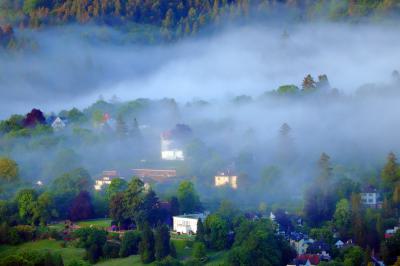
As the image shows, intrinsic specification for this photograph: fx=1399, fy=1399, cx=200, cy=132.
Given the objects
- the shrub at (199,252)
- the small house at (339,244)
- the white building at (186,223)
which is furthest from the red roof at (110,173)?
the small house at (339,244)

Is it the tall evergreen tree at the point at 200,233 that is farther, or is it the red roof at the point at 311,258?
the tall evergreen tree at the point at 200,233

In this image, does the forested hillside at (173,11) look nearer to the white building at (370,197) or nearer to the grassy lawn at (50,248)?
the white building at (370,197)

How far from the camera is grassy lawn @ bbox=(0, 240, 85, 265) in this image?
177 ft

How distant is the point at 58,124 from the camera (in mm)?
75812

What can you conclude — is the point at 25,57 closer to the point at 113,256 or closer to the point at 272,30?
the point at 272,30

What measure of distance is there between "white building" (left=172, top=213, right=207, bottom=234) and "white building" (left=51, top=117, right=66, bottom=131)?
19.0m

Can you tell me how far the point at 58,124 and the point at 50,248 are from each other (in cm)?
2142

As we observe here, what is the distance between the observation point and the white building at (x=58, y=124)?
246 ft

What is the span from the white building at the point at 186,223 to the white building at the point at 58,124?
62.5ft

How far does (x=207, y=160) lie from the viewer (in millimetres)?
66438

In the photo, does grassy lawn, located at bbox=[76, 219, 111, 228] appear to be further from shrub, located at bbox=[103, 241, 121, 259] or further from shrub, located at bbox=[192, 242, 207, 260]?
shrub, located at bbox=[192, 242, 207, 260]

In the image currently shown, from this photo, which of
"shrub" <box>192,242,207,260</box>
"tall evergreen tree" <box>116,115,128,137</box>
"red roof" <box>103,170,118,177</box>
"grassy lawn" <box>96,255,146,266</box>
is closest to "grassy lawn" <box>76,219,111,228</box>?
"grassy lawn" <box>96,255,146,266</box>

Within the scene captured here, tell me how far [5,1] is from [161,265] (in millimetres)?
47307

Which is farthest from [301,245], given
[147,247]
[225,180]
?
[225,180]
